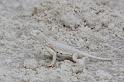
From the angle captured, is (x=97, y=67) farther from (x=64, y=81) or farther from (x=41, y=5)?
(x=41, y=5)

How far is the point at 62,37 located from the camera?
6.46 meters

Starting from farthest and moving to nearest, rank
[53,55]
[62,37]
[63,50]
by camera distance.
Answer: [62,37]
[63,50]
[53,55]

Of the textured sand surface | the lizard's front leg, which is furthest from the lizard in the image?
the textured sand surface

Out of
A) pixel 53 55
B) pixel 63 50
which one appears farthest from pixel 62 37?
pixel 53 55

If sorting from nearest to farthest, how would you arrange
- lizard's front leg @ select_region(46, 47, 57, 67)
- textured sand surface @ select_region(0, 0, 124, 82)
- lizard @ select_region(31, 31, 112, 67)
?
textured sand surface @ select_region(0, 0, 124, 82)
lizard's front leg @ select_region(46, 47, 57, 67)
lizard @ select_region(31, 31, 112, 67)

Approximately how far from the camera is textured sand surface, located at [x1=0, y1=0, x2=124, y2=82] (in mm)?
5363

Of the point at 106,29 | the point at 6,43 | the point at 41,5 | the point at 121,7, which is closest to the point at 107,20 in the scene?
the point at 106,29

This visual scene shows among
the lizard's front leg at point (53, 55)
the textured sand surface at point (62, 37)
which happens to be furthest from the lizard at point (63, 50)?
the textured sand surface at point (62, 37)

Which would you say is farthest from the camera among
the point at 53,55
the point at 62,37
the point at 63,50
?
the point at 62,37

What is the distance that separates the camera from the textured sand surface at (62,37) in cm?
536

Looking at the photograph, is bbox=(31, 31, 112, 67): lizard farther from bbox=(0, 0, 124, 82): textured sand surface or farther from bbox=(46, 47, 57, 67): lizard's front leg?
bbox=(0, 0, 124, 82): textured sand surface

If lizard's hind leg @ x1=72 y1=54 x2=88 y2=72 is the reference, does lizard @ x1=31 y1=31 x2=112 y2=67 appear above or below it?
above

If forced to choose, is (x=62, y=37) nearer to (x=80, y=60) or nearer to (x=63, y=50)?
(x=63, y=50)

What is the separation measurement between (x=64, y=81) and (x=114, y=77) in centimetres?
66
